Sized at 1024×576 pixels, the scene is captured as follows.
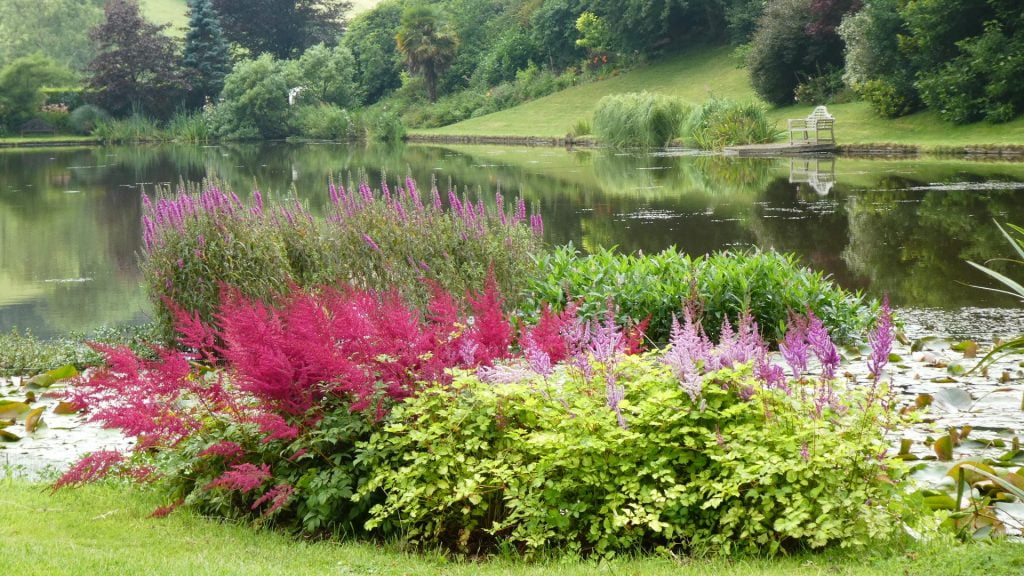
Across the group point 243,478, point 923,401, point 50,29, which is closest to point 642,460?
point 243,478

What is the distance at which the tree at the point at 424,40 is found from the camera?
55531 mm

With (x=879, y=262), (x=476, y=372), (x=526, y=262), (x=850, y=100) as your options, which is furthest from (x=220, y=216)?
(x=850, y=100)

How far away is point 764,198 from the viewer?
59.4 ft

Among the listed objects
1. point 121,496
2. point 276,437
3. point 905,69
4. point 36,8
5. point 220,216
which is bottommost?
point 121,496

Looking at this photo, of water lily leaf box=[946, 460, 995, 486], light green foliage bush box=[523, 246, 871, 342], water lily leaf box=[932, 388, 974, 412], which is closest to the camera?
water lily leaf box=[946, 460, 995, 486]

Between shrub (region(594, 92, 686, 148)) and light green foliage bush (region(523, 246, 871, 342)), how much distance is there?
26.5m

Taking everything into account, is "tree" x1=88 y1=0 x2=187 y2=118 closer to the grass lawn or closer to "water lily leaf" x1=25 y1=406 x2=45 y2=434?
"water lily leaf" x1=25 y1=406 x2=45 y2=434

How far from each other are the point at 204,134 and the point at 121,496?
51.4m

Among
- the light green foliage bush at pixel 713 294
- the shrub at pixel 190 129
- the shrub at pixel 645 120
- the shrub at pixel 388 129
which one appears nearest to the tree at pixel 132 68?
the shrub at pixel 190 129

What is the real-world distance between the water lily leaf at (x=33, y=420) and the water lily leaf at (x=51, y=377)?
0.91 meters

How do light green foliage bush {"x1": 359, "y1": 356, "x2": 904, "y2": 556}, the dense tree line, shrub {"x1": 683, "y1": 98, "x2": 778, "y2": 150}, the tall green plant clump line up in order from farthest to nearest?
shrub {"x1": 683, "y1": 98, "x2": 778, "y2": 150}
the dense tree line
the tall green plant clump
light green foliage bush {"x1": 359, "y1": 356, "x2": 904, "y2": 556}

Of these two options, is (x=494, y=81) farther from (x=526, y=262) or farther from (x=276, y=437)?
(x=276, y=437)

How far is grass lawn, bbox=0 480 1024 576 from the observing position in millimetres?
3385

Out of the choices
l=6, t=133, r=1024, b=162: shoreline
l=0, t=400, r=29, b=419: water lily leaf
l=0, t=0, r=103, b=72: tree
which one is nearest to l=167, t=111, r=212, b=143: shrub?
l=6, t=133, r=1024, b=162: shoreline
